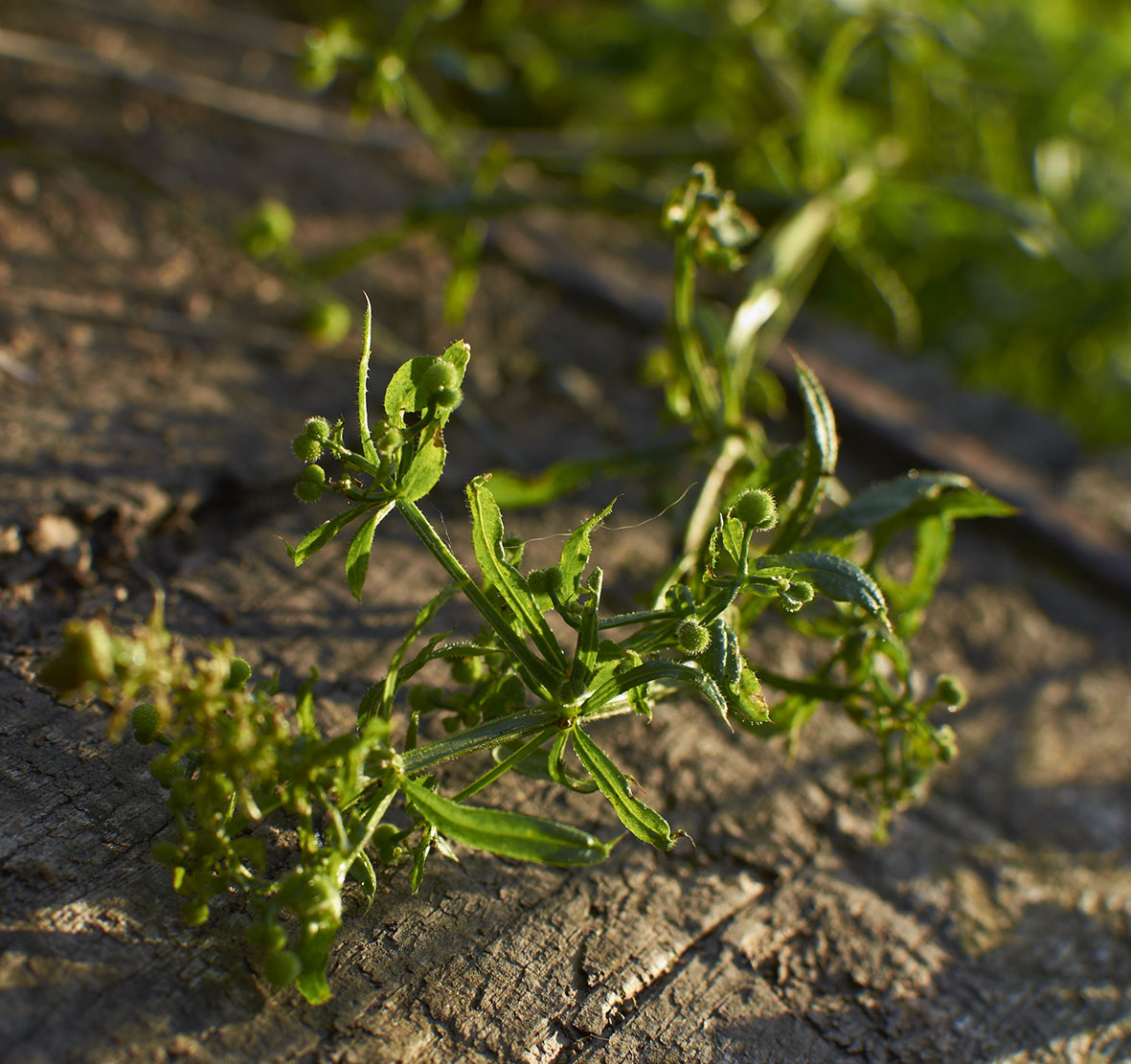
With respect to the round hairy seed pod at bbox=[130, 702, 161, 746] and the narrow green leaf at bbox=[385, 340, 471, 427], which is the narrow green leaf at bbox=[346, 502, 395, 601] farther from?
the round hairy seed pod at bbox=[130, 702, 161, 746]

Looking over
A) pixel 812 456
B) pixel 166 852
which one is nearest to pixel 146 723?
pixel 166 852

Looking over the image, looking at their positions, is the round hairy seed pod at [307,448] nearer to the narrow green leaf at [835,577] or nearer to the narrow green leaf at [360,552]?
the narrow green leaf at [360,552]

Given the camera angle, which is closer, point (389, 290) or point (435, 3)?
point (435, 3)

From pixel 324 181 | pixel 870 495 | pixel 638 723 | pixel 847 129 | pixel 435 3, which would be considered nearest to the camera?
pixel 870 495

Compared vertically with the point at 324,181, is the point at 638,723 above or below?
below

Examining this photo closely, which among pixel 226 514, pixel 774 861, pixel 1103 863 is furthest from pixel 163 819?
pixel 1103 863

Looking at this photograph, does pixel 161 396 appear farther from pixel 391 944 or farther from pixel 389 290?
pixel 391 944

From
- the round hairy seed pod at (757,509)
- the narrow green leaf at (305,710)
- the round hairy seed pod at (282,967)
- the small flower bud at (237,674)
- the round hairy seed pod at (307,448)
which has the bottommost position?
the round hairy seed pod at (282,967)

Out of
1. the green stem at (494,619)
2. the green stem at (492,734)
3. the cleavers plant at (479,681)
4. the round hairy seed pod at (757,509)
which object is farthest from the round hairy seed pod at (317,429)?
the round hairy seed pod at (757,509)
